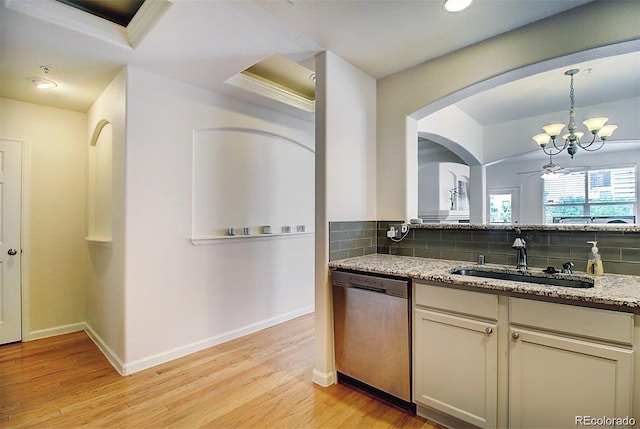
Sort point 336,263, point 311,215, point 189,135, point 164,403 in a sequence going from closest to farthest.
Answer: point 164,403, point 336,263, point 189,135, point 311,215

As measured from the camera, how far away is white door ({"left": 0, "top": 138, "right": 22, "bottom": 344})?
124 inches

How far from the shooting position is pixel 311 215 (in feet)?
13.8

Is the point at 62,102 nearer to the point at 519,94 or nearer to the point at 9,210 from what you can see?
the point at 9,210

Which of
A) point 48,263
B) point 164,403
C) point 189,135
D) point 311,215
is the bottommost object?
point 164,403

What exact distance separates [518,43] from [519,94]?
1988 mm

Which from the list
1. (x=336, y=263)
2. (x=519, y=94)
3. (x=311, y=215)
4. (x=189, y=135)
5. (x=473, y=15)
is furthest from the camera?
(x=311, y=215)

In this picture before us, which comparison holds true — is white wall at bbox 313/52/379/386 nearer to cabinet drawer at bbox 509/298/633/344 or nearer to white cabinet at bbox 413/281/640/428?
white cabinet at bbox 413/281/640/428

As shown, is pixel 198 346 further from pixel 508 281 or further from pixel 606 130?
pixel 606 130

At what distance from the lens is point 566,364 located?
148 cm

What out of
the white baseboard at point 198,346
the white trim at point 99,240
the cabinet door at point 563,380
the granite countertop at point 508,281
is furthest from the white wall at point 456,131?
the white trim at point 99,240

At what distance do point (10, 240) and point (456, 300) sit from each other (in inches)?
166

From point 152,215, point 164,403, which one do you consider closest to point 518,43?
point 152,215

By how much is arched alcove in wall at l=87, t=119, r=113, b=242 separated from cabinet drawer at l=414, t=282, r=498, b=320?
276cm

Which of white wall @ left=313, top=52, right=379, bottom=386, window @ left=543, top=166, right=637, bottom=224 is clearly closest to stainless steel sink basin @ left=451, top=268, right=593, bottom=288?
white wall @ left=313, top=52, right=379, bottom=386
